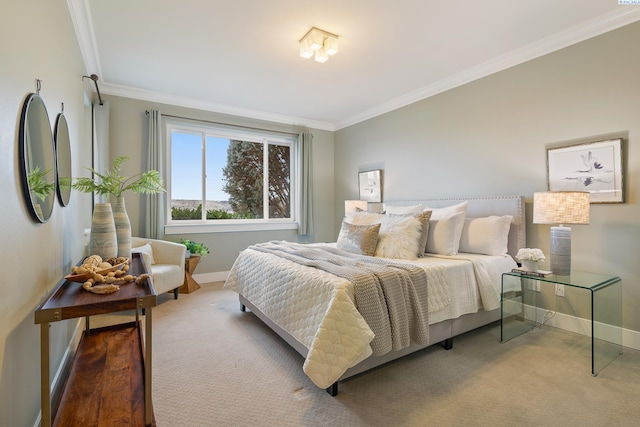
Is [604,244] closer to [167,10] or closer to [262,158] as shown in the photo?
[167,10]

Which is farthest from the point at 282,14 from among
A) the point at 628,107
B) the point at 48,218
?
the point at 628,107

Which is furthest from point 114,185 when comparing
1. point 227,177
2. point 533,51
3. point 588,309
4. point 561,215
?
point 588,309

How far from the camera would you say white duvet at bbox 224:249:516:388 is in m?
1.68

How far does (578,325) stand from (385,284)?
→ 6.74 ft

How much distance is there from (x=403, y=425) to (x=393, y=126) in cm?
369

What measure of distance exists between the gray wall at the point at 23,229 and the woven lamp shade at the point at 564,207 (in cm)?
319

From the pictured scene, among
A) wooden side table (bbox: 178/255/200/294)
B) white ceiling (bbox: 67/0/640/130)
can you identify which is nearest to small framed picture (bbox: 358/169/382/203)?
white ceiling (bbox: 67/0/640/130)

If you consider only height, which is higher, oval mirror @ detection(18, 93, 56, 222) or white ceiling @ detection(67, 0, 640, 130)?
white ceiling @ detection(67, 0, 640, 130)

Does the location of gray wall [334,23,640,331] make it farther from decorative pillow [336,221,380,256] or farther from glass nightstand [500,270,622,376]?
decorative pillow [336,221,380,256]

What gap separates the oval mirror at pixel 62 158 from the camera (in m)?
1.84

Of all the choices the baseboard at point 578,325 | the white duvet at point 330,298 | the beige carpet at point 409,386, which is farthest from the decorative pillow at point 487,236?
the beige carpet at point 409,386

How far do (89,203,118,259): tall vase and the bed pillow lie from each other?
2090 millimetres

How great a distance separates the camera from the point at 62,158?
197 centimetres

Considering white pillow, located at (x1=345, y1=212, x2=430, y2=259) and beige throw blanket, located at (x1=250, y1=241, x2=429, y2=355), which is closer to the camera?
beige throw blanket, located at (x1=250, y1=241, x2=429, y2=355)
